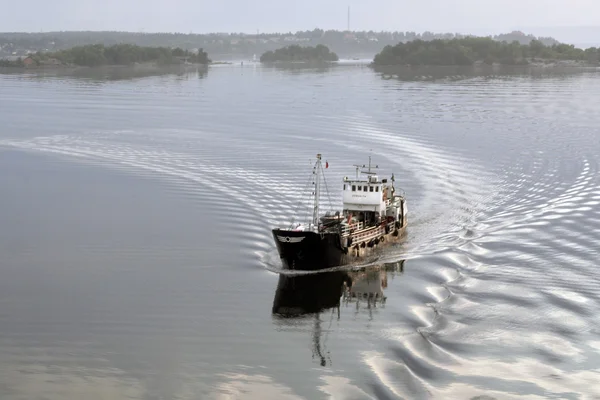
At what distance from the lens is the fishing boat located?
3716cm

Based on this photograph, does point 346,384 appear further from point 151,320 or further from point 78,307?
point 78,307

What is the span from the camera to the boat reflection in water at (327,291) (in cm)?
3372

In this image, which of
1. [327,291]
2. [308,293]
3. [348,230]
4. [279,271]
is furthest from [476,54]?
[308,293]

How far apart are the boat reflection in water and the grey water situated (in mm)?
129

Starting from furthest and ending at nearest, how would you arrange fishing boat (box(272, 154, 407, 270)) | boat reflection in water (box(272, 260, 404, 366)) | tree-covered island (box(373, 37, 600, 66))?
tree-covered island (box(373, 37, 600, 66)) → fishing boat (box(272, 154, 407, 270)) → boat reflection in water (box(272, 260, 404, 366))

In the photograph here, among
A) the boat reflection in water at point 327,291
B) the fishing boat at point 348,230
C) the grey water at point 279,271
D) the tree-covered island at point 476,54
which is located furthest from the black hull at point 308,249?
the tree-covered island at point 476,54

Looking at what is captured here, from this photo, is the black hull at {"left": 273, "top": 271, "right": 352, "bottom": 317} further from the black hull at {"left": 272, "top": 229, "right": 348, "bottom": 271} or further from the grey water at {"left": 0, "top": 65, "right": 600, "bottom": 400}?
the black hull at {"left": 272, "top": 229, "right": 348, "bottom": 271}

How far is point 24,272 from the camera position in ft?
122

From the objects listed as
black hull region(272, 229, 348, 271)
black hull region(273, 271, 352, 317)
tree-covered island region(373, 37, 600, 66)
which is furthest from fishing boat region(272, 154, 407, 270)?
tree-covered island region(373, 37, 600, 66)

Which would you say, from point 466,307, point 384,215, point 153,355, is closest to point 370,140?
point 384,215

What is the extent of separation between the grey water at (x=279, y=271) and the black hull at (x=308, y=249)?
622mm

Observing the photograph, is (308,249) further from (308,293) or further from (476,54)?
(476,54)

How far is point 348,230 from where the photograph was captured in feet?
128

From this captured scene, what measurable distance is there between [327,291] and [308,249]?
2202mm
